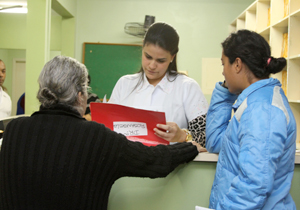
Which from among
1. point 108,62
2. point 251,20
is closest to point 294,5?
point 251,20

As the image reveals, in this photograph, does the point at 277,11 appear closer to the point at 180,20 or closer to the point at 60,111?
the point at 180,20

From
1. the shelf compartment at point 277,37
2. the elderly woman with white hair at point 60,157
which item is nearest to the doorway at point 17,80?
the shelf compartment at point 277,37

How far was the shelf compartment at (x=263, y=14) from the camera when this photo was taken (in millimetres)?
3539

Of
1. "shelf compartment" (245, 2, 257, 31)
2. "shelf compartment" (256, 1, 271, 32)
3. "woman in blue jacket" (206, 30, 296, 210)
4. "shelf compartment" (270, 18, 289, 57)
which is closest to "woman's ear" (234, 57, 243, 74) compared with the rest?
"woman in blue jacket" (206, 30, 296, 210)

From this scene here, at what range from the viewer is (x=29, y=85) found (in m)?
3.25

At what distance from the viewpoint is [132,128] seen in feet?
3.98

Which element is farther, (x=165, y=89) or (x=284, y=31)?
(x=284, y=31)

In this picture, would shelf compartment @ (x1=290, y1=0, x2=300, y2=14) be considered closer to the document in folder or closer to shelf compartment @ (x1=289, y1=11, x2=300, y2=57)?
shelf compartment @ (x1=289, y1=11, x2=300, y2=57)

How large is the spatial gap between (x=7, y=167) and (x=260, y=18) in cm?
350

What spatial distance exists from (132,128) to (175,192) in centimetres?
35

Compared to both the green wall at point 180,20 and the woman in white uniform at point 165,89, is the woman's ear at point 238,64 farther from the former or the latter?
the green wall at point 180,20

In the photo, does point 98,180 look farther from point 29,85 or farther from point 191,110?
point 29,85

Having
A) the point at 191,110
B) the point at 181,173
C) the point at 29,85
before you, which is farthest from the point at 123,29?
the point at 181,173

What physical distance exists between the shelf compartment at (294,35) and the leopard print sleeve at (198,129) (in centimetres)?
184
